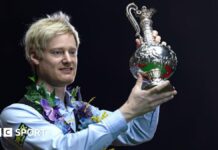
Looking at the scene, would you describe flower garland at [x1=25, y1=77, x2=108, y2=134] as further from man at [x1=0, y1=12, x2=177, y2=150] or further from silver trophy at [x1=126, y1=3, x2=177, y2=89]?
silver trophy at [x1=126, y1=3, x2=177, y2=89]

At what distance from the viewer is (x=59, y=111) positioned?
6.70 feet

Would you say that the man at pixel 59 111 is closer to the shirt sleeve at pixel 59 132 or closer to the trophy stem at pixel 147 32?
the shirt sleeve at pixel 59 132

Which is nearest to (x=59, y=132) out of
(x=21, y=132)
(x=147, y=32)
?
(x=21, y=132)

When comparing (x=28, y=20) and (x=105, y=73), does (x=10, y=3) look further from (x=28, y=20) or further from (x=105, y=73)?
(x=105, y=73)

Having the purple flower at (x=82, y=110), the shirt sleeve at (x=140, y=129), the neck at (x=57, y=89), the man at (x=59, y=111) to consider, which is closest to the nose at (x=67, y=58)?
the man at (x=59, y=111)

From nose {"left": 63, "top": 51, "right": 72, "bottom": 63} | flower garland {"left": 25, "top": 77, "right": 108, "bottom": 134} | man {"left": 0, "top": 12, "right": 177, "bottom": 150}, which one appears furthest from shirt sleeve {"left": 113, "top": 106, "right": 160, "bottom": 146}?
nose {"left": 63, "top": 51, "right": 72, "bottom": 63}

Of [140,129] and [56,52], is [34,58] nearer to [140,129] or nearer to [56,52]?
Result: [56,52]

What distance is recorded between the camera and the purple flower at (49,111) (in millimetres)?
1976

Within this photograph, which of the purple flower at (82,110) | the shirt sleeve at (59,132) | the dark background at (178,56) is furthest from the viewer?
the dark background at (178,56)

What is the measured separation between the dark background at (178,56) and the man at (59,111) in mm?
1006

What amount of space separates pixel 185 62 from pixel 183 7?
33 centimetres

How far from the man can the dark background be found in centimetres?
101

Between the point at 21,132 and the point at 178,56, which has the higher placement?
the point at 178,56

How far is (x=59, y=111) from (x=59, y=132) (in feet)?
0.69
